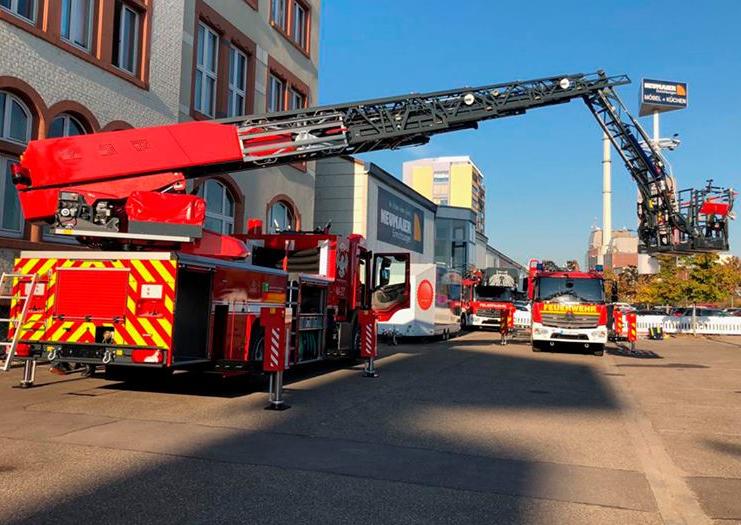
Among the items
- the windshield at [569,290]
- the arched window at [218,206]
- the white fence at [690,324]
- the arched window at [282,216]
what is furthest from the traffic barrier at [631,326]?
the arched window at [218,206]

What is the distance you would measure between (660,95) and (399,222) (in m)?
26.6

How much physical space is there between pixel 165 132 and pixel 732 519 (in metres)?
8.94

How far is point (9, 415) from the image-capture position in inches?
313

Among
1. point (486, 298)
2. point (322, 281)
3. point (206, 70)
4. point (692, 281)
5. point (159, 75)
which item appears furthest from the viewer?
point (692, 281)

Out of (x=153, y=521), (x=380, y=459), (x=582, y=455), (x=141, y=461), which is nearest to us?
(x=153, y=521)

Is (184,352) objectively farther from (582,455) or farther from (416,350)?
(416,350)

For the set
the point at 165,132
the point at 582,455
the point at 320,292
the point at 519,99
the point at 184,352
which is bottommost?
the point at 582,455

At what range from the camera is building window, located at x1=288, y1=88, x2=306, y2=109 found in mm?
25719

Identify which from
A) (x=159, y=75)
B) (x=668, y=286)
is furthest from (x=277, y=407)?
(x=668, y=286)

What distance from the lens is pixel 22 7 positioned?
1391 centimetres

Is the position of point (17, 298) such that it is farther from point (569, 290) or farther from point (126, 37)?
point (569, 290)

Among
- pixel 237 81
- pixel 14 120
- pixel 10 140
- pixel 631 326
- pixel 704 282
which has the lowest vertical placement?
pixel 631 326

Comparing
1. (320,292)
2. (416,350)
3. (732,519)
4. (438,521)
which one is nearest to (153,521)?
(438,521)

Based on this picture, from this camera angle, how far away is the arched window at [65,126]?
14727 mm
